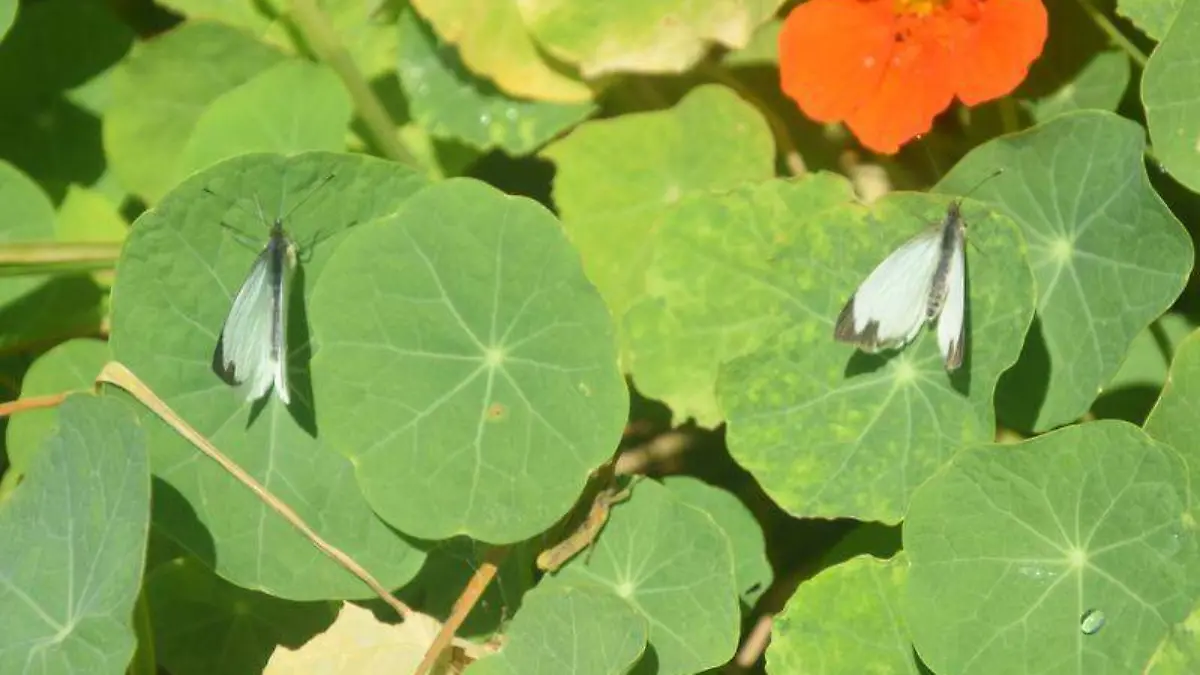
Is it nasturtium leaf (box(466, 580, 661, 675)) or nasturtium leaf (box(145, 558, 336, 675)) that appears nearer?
nasturtium leaf (box(466, 580, 661, 675))

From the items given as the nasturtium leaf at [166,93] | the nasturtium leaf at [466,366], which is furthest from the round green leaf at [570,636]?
the nasturtium leaf at [166,93]

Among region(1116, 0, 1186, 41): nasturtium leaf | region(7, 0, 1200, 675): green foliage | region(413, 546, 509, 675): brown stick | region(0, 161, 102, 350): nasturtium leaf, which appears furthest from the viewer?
region(0, 161, 102, 350): nasturtium leaf

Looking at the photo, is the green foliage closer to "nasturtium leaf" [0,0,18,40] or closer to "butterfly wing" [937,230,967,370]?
"butterfly wing" [937,230,967,370]

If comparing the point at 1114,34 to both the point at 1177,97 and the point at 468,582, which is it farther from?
the point at 468,582

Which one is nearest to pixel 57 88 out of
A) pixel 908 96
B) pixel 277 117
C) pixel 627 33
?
pixel 277 117

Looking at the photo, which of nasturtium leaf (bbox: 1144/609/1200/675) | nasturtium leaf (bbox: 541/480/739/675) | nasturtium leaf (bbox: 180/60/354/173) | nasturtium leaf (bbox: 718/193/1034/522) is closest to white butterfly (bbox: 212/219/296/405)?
nasturtium leaf (bbox: 180/60/354/173)

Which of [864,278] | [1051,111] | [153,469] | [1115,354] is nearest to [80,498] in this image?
[153,469]
